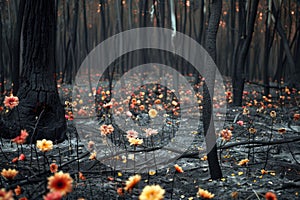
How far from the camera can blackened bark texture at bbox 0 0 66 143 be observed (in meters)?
5.06

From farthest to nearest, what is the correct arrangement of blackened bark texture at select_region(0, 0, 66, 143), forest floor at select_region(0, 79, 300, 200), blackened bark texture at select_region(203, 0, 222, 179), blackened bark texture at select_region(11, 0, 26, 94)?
blackened bark texture at select_region(11, 0, 26, 94) < blackened bark texture at select_region(0, 0, 66, 143) < blackened bark texture at select_region(203, 0, 222, 179) < forest floor at select_region(0, 79, 300, 200)

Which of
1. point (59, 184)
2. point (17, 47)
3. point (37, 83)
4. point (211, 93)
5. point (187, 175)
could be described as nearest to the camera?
point (59, 184)

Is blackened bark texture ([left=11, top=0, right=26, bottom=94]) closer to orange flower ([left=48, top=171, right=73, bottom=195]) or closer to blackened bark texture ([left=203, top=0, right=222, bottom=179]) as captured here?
blackened bark texture ([left=203, top=0, right=222, bottom=179])

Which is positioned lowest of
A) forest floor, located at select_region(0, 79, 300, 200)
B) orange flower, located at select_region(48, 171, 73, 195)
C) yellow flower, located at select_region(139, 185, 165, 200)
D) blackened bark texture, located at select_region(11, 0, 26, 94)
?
forest floor, located at select_region(0, 79, 300, 200)

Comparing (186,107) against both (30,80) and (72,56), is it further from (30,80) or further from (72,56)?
(72,56)

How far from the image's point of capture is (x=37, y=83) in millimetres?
5117

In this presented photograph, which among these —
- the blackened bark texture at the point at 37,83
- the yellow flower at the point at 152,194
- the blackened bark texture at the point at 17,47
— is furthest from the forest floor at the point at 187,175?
the blackened bark texture at the point at 17,47

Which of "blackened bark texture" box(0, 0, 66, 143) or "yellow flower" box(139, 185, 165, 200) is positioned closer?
"yellow flower" box(139, 185, 165, 200)

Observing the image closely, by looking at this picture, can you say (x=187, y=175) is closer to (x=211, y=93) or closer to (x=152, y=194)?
(x=211, y=93)

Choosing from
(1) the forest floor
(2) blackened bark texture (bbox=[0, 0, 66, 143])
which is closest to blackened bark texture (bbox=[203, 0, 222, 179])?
(1) the forest floor

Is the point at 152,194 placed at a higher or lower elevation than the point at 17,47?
lower

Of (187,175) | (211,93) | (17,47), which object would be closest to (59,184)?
(211,93)

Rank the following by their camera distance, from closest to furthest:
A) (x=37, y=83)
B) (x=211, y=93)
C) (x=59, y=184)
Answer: (x=59, y=184), (x=211, y=93), (x=37, y=83)

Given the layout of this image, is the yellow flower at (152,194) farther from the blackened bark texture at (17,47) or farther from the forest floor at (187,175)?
the blackened bark texture at (17,47)
